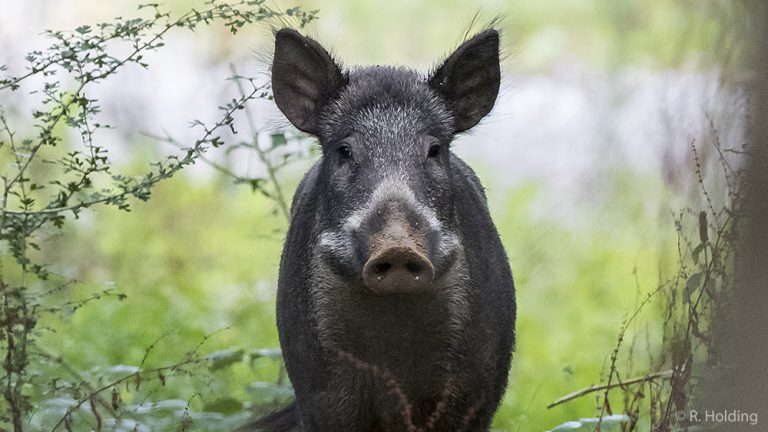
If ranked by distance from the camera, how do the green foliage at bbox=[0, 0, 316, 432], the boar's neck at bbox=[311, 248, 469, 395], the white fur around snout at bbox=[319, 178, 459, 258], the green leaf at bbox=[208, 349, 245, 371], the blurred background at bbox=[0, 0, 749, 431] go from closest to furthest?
1. the white fur around snout at bbox=[319, 178, 459, 258]
2. the boar's neck at bbox=[311, 248, 469, 395]
3. the green foliage at bbox=[0, 0, 316, 432]
4. the green leaf at bbox=[208, 349, 245, 371]
5. the blurred background at bbox=[0, 0, 749, 431]

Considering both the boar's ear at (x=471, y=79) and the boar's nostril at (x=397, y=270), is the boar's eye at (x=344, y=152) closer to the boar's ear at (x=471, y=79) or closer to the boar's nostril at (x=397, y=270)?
the boar's ear at (x=471, y=79)

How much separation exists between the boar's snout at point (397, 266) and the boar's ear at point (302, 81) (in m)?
1.16

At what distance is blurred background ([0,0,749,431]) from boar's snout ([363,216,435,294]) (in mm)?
1953

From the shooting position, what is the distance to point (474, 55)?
219 inches

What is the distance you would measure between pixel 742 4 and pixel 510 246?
20.8 ft

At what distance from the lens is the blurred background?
319 inches

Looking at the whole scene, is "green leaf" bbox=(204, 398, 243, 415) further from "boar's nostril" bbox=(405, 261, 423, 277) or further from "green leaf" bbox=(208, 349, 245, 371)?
"boar's nostril" bbox=(405, 261, 423, 277)

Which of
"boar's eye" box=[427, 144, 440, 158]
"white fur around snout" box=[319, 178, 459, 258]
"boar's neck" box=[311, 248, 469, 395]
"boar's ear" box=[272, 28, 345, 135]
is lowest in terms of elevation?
"boar's neck" box=[311, 248, 469, 395]

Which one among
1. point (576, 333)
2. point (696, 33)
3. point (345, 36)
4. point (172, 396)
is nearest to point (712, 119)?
point (696, 33)

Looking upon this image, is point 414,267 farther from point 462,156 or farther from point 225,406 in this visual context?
point 462,156

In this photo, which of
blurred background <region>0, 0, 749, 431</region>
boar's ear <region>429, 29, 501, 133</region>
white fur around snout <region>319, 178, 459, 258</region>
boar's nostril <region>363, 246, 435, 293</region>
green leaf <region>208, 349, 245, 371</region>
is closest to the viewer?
boar's nostril <region>363, 246, 435, 293</region>

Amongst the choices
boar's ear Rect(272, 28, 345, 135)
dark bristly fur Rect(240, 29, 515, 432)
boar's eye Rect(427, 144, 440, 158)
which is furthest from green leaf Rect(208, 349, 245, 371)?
boar's eye Rect(427, 144, 440, 158)

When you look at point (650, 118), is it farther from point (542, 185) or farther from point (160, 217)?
point (160, 217)

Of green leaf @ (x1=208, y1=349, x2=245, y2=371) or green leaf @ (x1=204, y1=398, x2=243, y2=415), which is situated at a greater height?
green leaf @ (x1=208, y1=349, x2=245, y2=371)
